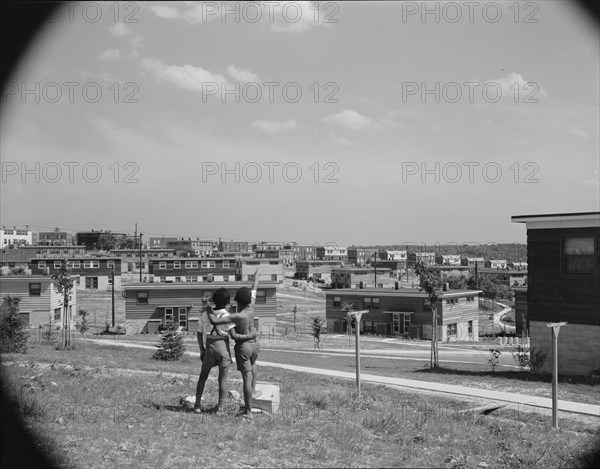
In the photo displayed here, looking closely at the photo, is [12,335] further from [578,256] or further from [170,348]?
[578,256]

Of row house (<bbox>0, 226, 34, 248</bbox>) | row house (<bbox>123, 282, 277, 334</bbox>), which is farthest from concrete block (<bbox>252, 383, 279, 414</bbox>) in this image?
row house (<bbox>0, 226, 34, 248</bbox>)

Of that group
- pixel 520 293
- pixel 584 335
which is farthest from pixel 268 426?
pixel 520 293

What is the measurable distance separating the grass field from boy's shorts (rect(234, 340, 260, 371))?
30.0 inches

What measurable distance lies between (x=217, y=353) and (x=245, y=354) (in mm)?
430

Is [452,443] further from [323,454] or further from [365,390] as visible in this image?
[365,390]

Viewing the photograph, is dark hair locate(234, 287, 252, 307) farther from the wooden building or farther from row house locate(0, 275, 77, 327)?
row house locate(0, 275, 77, 327)

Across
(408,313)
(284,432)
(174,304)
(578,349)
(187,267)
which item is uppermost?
(187,267)

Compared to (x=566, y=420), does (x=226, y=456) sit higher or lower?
A: higher

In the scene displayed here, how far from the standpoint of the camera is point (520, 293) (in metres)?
49.7

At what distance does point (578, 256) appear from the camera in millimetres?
18625

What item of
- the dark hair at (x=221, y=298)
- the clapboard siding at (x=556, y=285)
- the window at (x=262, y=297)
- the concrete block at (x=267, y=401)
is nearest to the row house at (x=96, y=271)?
the window at (x=262, y=297)

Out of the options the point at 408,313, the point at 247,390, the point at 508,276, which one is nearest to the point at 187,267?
the point at 408,313

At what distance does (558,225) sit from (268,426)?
14.5m

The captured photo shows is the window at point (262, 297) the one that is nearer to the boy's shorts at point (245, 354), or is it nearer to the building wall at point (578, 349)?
the building wall at point (578, 349)
